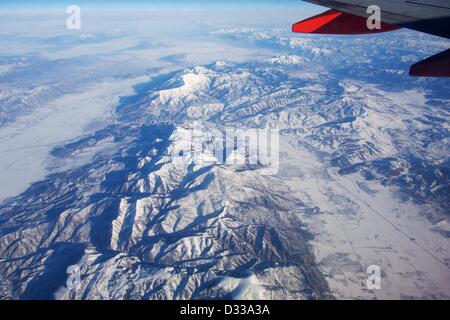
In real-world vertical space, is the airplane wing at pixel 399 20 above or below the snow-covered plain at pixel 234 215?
above

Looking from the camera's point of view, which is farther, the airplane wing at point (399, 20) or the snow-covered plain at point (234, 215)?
the snow-covered plain at point (234, 215)

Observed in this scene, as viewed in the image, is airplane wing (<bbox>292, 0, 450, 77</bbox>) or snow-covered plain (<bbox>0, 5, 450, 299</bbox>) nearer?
airplane wing (<bbox>292, 0, 450, 77</bbox>)

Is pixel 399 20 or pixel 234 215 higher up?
pixel 399 20

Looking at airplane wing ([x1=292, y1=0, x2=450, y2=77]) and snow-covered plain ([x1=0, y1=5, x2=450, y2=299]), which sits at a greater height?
airplane wing ([x1=292, y1=0, x2=450, y2=77])

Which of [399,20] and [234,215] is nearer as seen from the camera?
[399,20]

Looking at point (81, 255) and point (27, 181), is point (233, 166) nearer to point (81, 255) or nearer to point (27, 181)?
point (81, 255)
